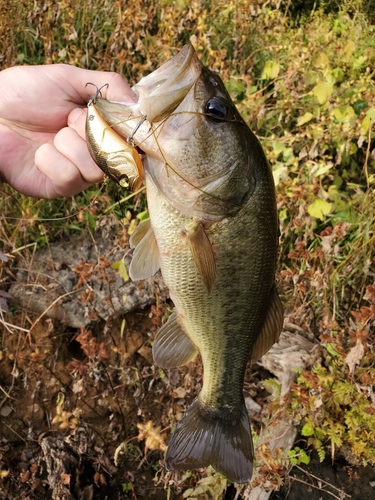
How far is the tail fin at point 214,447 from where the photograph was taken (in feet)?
5.80

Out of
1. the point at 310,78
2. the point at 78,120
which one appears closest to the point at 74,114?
the point at 78,120

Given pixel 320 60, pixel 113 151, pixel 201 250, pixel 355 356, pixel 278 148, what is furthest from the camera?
pixel 320 60

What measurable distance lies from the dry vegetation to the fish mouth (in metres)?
0.81

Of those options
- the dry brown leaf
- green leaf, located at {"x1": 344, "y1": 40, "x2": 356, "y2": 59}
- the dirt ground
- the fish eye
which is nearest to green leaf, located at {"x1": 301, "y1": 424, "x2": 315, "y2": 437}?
the dirt ground

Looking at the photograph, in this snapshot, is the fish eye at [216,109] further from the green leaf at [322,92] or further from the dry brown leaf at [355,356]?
the green leaf at [322,92]

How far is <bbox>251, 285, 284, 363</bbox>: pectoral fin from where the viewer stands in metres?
1.71

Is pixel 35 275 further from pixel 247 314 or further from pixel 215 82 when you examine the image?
pixel 215 82

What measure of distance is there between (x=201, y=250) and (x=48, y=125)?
3.19 ft

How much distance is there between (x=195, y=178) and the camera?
143 cm

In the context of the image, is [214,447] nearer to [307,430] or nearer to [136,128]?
[307,430]

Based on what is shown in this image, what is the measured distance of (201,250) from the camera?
145 centimetres

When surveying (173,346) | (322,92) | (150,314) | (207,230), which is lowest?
(150,314)

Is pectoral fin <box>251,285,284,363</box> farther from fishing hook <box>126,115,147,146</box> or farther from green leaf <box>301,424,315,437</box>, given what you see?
green leaf <box>301,424,315,437</box>

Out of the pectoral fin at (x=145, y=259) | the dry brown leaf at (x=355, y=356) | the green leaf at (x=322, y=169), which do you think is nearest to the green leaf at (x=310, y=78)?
the green leaf at (x=322, y=169)
